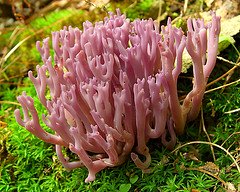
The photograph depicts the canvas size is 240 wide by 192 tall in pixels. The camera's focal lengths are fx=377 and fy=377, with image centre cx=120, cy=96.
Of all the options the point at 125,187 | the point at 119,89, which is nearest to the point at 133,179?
the point at 125,187

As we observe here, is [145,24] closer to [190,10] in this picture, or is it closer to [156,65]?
[156,65]

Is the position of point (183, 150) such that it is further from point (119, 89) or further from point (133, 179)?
point (119, 89)

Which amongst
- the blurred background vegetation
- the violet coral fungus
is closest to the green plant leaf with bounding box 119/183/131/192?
the blurred background vegetation

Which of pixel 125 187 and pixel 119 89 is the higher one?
pixel 119 89

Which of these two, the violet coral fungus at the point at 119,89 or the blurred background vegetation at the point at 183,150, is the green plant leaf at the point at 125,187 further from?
the violet coral fungus at the point at 119,89

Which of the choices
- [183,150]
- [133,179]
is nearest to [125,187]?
[133,179]

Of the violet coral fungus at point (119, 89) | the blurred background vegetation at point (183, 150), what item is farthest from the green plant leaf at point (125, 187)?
the violet coral fungus at point (119, 89)

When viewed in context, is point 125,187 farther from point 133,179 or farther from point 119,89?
point 119,89

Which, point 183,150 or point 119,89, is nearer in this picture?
point 119,89

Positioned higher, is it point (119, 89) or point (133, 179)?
point (119, 89)

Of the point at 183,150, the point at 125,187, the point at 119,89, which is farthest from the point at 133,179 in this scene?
the point at 119,89

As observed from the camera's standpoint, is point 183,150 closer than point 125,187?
No
